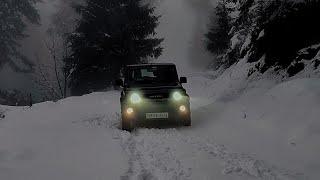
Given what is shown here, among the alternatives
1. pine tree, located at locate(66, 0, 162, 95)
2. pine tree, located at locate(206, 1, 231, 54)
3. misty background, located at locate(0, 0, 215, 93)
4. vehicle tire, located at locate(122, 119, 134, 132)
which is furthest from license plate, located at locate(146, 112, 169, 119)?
misty background, located at locate(0, 0, 215, 93)

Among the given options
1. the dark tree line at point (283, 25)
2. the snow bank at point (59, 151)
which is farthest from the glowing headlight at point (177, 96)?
the dark tree line at point (283, 25)

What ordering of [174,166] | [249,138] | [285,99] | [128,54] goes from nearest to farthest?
[174,166] < [249,138] < [285,99] < [128,54]

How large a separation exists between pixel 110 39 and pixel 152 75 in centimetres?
1740

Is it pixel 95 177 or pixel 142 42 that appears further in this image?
pixel 142 42

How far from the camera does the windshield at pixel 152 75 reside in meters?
13.6

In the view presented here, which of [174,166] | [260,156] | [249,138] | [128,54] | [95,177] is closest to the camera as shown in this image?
[95,177]

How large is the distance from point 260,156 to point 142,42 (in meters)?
23.0

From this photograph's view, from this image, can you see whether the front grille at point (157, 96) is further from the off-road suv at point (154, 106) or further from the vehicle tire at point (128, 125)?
the vehicle tire at point (128, 125)

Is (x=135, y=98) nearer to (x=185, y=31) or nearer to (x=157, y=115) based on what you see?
(x=157, y=115)

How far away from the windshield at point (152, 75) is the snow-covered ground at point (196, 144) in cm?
150

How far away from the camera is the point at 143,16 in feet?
103

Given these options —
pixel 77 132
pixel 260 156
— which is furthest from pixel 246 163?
pixel 77 132

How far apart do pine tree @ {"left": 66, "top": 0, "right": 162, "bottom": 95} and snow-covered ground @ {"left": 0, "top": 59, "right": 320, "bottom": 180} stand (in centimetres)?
1553

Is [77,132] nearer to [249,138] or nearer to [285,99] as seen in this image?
[249,138]
